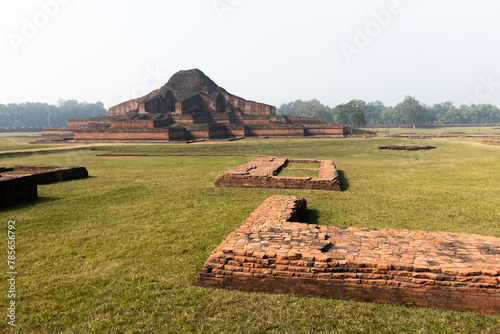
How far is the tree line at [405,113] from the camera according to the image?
58.6 metres

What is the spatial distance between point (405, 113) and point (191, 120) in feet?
203

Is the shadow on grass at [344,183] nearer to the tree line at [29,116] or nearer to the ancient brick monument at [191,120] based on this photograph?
the ancient brick monument at [191,120]

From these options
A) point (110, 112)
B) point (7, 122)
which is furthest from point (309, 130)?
point (7, 122)

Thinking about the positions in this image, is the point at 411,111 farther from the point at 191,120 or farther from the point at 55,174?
the point at 55,174

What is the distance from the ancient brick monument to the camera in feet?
91.6

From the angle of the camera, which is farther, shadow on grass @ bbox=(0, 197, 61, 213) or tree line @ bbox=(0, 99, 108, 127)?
tree line @ bbox=(0, 99, 108, 127)

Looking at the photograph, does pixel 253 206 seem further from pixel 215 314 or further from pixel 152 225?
pixel 215 314

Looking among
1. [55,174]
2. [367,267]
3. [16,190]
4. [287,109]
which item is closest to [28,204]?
[16,190]

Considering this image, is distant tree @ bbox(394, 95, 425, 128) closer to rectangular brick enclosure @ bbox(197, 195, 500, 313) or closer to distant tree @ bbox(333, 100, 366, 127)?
distant tree @ bbox(333, 100, 366, 127)

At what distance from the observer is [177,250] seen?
3.63 m

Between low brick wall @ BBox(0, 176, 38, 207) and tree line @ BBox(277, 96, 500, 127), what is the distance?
55.1m

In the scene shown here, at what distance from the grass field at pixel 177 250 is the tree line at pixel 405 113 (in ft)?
174

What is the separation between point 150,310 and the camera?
2492 mm

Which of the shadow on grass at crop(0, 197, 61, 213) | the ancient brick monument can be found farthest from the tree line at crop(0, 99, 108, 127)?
the shadow on grass at crop(0, 197, 61, 213)
